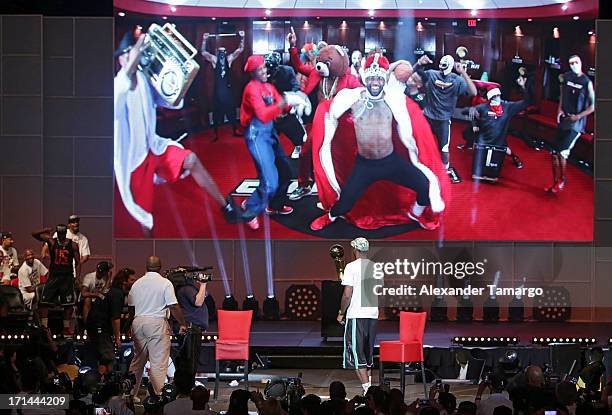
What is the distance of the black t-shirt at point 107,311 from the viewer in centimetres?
1000

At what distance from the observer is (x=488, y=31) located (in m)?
15.3

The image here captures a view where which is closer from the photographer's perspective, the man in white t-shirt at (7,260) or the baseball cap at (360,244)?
the baseball cap at (360,244)

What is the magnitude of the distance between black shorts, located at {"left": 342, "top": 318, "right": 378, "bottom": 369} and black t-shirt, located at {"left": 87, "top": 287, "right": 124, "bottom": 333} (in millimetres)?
2019

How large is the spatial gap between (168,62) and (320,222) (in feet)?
9.67

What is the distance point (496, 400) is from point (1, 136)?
1057cm

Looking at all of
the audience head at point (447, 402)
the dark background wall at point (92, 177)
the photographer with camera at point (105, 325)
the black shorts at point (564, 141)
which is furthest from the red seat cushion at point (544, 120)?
the audience head at point (447, 402)

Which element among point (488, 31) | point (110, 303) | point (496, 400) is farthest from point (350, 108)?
point (496, 400)

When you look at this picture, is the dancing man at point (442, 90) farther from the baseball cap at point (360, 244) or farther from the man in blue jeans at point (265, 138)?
the baseball cap at point (360, 244)

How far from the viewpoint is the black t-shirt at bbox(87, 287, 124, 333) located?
32.8ft

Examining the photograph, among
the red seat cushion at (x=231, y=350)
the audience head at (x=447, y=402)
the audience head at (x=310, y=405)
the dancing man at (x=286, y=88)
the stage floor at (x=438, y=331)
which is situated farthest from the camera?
the dancing man at (x=286, y=88)

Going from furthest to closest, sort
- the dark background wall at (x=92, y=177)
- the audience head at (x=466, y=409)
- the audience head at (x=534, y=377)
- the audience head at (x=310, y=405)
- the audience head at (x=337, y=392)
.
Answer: the dark background wall at (x=92, y=177) < the audience head at (x=534, y=377) < the audience head at (x=337, y=392) < the audience head at (x=466, y=409) < the audience head at (x=310, y=405)

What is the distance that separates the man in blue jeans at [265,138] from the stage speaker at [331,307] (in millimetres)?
2940

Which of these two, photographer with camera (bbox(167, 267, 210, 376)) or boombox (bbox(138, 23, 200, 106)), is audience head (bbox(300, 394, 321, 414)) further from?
boombox (bbox(138, 23, 200, 106))

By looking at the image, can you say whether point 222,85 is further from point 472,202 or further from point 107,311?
point 107,311
